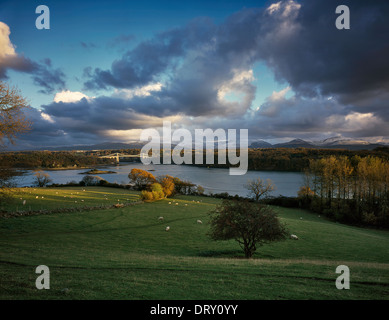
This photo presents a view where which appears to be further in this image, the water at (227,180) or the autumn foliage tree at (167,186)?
the water at (227,180)

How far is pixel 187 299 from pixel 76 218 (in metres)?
29.7

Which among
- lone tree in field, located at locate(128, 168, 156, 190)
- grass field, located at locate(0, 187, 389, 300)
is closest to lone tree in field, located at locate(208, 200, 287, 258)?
grass field, located at locate(0, 187, 389, 300)

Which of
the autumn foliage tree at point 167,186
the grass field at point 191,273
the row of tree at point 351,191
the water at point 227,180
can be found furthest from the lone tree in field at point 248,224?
the water at point 227,180

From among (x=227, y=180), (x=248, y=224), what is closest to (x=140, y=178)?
(x=227, y=180)

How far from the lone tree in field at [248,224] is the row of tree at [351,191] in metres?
35.5

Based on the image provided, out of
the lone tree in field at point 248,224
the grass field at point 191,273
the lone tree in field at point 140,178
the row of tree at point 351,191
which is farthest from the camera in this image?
the lone tree in field at point 140,178

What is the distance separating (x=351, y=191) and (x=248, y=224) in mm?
45973

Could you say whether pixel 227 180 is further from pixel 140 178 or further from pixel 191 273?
pixel 191 273

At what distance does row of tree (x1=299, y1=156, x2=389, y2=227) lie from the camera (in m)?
42.1

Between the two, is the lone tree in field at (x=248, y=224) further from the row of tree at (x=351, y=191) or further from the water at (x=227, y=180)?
the water at (x=227, y=180)

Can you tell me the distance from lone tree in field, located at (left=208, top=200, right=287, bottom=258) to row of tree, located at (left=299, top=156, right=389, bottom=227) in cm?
3555

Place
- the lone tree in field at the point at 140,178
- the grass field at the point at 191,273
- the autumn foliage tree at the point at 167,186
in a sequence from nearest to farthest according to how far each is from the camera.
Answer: the grass field at the point at 191,273 → the autumn foliage tree at the point at 167,186 → the lone tree in field at the point at 140,178

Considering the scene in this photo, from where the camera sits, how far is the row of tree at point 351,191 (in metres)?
42.1

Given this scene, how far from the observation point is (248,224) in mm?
15508
